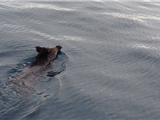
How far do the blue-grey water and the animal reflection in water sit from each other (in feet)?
0.23

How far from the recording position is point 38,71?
12.6 metres

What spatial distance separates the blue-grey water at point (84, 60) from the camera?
10.9m

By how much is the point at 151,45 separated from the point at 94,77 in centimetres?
404

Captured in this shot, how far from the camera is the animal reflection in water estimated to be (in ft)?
37.3

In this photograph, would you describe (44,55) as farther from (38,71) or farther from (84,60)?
(84,60)

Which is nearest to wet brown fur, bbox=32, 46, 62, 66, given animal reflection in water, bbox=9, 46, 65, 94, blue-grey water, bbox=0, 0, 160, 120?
animal reflection in water, bbox=9, 46, 65, 94

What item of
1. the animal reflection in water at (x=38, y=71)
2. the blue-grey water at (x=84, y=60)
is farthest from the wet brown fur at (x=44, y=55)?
the blue-grey water at (x=84, y=60)

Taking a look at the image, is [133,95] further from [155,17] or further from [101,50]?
[155,17]

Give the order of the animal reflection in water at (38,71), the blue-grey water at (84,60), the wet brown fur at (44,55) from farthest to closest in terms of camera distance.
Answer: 1. the wet brown fur at (44,55)
2. the animal reflection in water at (38,71)
3. the blue-grey water at (84,60)


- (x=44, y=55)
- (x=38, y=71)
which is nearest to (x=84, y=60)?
(x=44, y=55)

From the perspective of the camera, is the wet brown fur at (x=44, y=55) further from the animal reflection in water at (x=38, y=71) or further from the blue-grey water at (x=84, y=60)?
the blue-grey water at (x=84, y=60)

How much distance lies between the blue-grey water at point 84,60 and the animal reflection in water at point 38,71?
0.07m

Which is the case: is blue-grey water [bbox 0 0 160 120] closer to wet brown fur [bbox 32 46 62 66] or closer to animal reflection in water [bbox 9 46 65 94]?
animal reflection in water [bbox 9 46 65 94]

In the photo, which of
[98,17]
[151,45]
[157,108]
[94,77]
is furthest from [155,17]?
[157,108]
